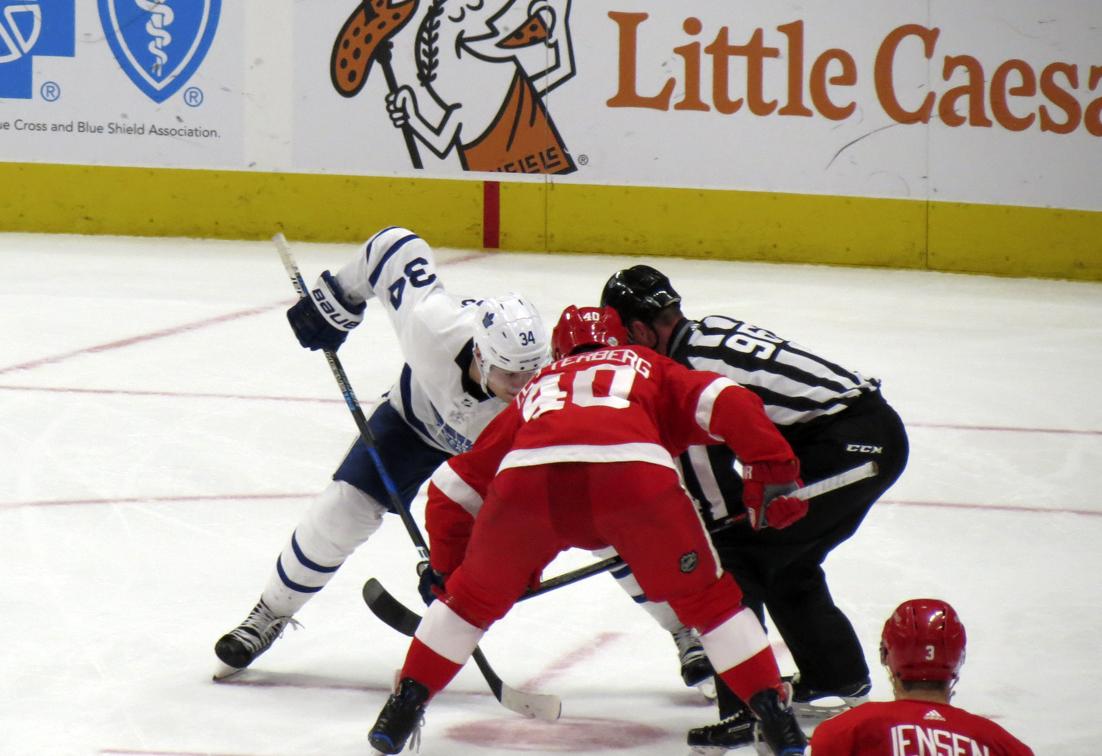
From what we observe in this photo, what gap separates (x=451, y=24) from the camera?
842 centimetres

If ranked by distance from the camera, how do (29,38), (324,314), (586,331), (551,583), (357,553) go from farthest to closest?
(29,38) → (357,553) → (324,314) → (551,583) → (586,331)

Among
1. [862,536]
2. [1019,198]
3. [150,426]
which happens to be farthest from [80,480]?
[1019,198]

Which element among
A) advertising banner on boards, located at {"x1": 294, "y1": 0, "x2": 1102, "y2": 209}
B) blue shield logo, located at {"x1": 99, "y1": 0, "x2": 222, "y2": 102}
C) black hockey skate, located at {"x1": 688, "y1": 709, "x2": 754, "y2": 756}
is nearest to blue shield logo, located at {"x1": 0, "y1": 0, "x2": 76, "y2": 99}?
blue shield logo, located at {"x1": 99, "y1": 0, "x2": 222, "y2": 102}

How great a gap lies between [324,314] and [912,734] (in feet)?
6.41

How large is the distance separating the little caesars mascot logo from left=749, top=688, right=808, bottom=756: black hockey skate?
19.5 ft

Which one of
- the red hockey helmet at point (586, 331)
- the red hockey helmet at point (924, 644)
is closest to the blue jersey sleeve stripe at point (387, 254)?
the red hockey helmet at point (586, 331)

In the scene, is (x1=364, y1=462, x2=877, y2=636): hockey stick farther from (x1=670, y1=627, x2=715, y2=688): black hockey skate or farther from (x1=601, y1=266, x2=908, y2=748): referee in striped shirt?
Answer: (x1=670, y1=627, x2=715, y2=688): black hockey skate

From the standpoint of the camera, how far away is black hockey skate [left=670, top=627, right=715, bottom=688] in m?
3.31

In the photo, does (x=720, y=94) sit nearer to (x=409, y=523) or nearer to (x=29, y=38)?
(x=29, y=38)

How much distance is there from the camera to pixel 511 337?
3018 millimetres

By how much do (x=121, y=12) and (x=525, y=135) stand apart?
2.03 meters

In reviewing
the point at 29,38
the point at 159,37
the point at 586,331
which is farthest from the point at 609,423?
the point at 29,38

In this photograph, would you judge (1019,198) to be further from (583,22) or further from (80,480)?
(80,480)

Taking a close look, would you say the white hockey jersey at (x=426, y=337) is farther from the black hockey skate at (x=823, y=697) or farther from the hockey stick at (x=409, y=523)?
the black hockey skate at (x=823, y=697)
